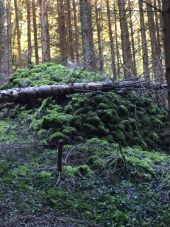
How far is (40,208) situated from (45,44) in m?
15.4

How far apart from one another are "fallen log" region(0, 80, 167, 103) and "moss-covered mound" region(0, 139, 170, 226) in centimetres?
109

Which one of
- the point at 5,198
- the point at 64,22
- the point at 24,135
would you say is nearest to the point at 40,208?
the point at 5,198

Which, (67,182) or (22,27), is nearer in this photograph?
(67,182)

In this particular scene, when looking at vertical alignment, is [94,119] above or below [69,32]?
below

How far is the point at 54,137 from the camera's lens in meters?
8.30

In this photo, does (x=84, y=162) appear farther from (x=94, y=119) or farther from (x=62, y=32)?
(x=62, y=32)

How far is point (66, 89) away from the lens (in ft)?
27.1

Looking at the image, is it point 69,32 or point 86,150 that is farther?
point 69,32

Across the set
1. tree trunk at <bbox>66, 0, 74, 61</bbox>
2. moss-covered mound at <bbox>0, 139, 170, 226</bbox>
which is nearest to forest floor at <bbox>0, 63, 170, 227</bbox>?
moss-covered mound at <bbox>0, 139, 170, 226</bbox>

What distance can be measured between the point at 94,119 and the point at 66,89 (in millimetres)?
1014

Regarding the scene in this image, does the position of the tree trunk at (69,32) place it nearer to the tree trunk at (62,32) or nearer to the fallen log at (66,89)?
the tree trunk at (62,32)

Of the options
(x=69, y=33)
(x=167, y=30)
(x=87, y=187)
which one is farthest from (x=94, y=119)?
(x=69, y=33)

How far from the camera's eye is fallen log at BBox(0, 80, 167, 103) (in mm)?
7820

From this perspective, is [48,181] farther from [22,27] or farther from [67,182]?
[22,27]
